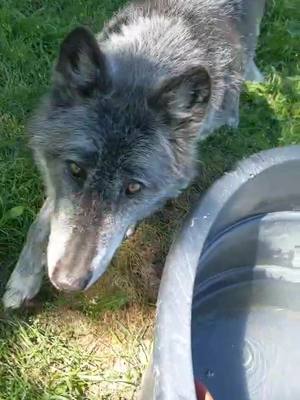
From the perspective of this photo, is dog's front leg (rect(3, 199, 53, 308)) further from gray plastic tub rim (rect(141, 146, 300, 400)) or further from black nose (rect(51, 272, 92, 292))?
gray plastic tub rim (rect(141, 146, 300, 400))

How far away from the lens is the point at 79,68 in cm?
313

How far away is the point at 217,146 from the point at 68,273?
1951 millimetres

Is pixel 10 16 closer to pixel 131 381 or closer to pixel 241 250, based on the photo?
pixel 241 250

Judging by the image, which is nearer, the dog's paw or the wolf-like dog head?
the wolf-like dog head

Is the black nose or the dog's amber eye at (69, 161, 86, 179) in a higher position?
the dog's amber eye at (69, 161, 86, 179)

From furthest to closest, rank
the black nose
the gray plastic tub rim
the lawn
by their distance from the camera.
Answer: the lawn < the black nose < the gray plastic tub rim

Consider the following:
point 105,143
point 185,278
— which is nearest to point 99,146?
point 105,143

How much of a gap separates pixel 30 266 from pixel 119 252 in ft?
1.87

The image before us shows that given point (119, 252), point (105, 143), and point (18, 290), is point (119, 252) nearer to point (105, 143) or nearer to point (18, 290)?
point (18, 290)

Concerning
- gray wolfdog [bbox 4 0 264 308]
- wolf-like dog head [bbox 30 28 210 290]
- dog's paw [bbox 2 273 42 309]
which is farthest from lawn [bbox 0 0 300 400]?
wolf-like dog head [bbox 30 28 210 290]

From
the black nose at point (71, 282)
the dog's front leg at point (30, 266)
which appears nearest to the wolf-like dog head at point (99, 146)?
the black nose at point (71, 282)

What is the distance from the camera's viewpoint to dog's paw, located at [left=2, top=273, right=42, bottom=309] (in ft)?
11.6

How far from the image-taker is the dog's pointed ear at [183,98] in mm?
3082

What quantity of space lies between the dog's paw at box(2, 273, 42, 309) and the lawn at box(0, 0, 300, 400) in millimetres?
77
